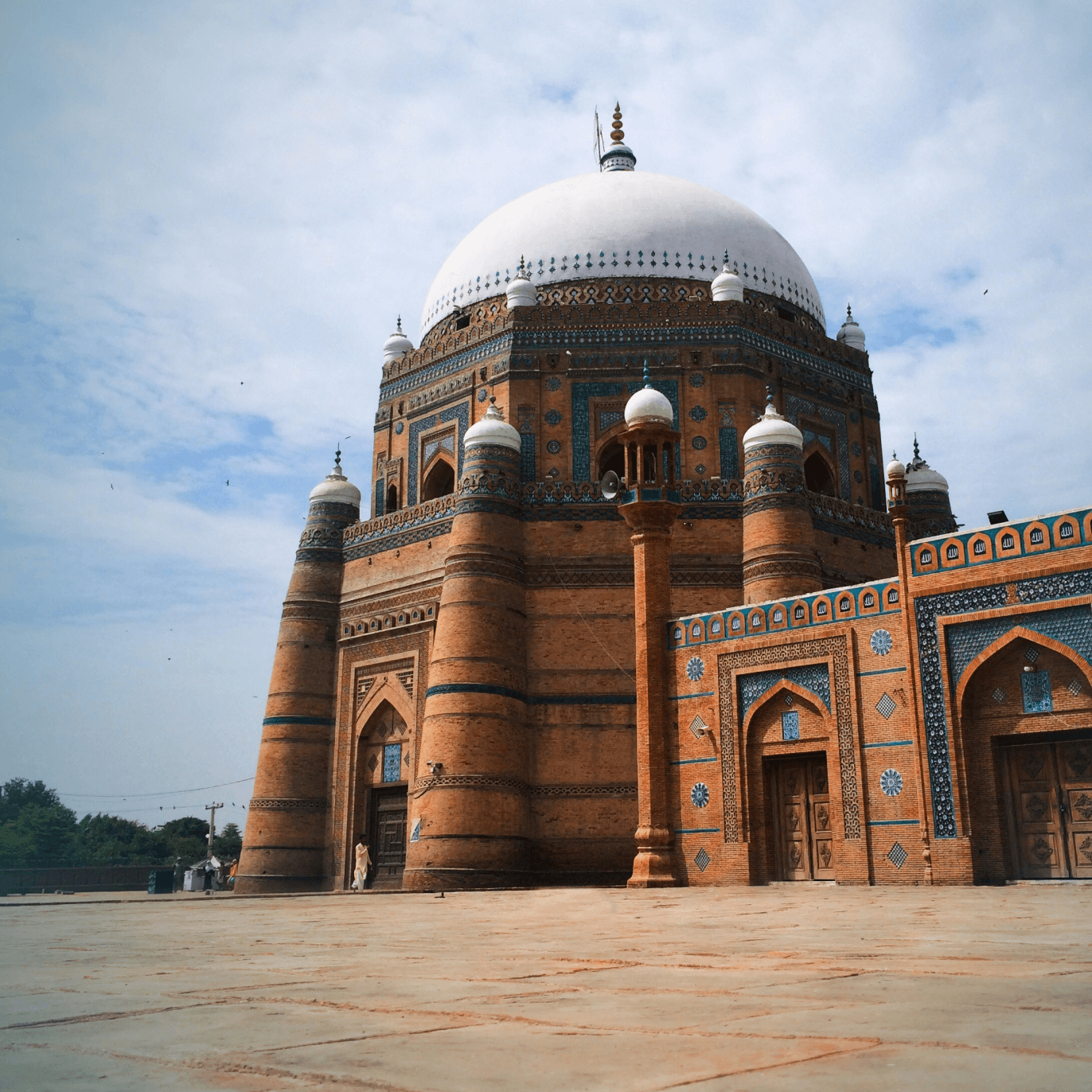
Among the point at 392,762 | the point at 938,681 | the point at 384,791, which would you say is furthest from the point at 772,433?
the point at 384,791

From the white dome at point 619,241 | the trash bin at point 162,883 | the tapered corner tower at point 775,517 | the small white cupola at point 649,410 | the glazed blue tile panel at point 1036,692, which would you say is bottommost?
the trash bin at point 162,883

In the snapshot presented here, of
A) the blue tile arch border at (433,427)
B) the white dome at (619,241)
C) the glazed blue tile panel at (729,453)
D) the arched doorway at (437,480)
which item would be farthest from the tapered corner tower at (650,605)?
the arched doorway at (437,480)

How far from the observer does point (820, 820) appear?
44.3 feet

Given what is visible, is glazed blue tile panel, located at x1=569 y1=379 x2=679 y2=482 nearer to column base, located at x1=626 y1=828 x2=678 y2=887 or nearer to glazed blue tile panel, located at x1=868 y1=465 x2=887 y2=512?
glazed blue tile panel, located at x1=868 y1=465 x2=887 y2=512

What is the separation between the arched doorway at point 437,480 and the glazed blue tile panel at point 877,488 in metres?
7.50

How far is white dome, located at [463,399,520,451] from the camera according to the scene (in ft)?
56.7

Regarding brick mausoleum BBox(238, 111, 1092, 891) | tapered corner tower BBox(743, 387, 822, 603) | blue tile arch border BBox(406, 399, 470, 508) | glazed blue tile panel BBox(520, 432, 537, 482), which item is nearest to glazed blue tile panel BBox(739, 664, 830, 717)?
brick mausoleum BBox(238, 111, 1092, 891)

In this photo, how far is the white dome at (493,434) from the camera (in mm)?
17297

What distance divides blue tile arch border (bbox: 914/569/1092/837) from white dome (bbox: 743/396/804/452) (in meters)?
5.30

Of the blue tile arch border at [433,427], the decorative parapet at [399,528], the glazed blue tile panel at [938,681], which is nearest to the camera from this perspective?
the glazed blue tile panel at [938,681]

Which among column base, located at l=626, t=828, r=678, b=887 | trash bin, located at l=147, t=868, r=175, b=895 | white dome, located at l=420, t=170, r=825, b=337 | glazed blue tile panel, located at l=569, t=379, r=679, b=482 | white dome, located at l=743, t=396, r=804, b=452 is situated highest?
white dome, located at l=420, t=170, r=825, b=337

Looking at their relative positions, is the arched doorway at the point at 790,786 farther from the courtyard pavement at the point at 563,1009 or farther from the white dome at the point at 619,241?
the white dome at the point at 619,241

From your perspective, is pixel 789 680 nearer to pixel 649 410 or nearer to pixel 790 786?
pixel 790 786

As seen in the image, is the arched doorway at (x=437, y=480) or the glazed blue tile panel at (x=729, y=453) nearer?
the glazed blue tile panel at (x=729, y=453)
